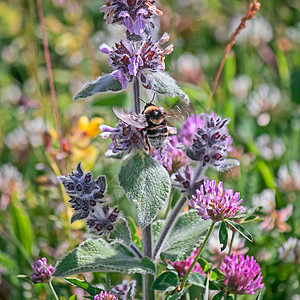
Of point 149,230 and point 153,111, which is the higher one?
point 153,111

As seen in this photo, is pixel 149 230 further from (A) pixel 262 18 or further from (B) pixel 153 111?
(A) pixel 262 18

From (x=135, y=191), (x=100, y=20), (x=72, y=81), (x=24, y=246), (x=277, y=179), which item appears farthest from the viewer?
(x=100, y=20)

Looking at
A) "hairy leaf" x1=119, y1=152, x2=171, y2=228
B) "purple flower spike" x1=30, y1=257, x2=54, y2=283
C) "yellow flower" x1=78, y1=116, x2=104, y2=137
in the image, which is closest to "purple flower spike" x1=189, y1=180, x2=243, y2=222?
"hairy leaf" x1=119, y1=152, x2=171, y2=228

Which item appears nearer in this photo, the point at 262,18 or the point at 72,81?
the point at 72,81

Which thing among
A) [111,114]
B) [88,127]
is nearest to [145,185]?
[88,127]

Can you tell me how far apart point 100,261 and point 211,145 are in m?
0.37

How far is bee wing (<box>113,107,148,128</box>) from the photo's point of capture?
1.04 m

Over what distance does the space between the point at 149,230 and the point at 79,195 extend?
7.4 inches

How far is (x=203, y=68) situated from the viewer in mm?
2889

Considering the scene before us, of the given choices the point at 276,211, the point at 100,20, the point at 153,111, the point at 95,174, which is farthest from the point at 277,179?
the point at 100,20

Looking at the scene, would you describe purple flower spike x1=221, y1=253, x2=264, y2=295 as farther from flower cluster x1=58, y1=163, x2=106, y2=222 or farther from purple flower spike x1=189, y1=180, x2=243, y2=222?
flower cluster x1=58, y1=163, x2=106, y2=222

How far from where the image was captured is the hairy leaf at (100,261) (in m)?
1.12

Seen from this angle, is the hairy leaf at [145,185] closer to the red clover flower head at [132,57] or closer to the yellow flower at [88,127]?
the red clover flower head at [132,57]

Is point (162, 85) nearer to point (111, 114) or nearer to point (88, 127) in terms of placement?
point (88, 127)
